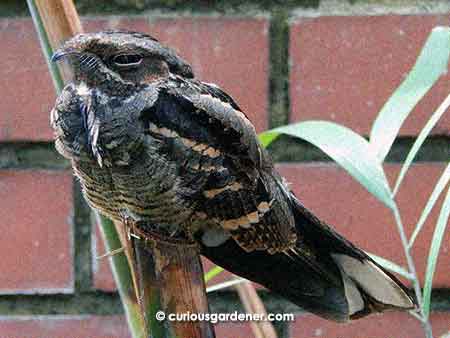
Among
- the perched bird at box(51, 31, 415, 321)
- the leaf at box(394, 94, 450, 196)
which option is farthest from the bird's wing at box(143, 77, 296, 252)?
the leaf at box(394, 94, 450, 196)

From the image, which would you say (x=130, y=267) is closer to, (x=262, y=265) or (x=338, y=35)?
(x=262, y=265)

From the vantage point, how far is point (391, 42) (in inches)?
32.5

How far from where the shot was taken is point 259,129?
803mm

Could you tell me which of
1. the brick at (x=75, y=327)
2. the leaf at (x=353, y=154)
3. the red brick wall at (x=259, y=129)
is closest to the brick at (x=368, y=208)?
the red brick wall at (x=259, y=129)

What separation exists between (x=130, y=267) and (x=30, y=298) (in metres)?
0.34

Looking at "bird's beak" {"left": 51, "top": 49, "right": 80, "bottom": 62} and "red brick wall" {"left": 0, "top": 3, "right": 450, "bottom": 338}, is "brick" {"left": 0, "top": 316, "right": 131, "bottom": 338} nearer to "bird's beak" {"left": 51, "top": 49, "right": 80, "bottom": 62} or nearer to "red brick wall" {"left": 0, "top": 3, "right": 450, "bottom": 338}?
"red brick wall" {"left": 0, "top": 3, "right": 450, "bottom": 338}

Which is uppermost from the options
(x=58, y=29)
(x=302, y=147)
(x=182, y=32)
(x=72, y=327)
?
(x=58, y=29)

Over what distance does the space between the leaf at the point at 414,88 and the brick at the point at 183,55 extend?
10.5 inches

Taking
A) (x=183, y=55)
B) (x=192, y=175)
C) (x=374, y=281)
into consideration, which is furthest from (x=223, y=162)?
(x=183, y=55)

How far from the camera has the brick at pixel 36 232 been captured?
0.83 meters

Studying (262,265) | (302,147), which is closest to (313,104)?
(302,147)

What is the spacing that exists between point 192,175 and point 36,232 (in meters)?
0.31

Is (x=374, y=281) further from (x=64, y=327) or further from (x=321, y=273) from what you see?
(x=64, y=327)

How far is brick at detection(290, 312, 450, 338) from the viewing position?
84cm
